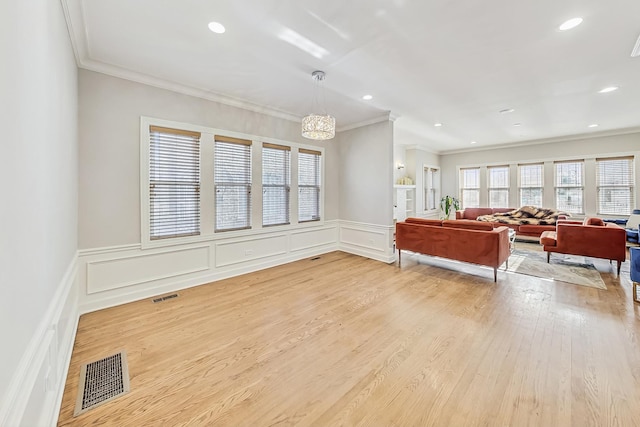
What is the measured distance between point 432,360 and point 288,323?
1.39 meters

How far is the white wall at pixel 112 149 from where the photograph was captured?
293cm

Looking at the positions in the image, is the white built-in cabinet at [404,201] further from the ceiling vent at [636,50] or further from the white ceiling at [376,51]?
the ceiling vent at [636,50]

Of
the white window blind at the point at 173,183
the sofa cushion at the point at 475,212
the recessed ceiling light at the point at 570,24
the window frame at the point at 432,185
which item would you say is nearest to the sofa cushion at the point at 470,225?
the recessed ceiling light at the point at 570,24

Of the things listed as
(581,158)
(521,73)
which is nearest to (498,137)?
(581,158)

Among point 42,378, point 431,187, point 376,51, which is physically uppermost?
point 376,51

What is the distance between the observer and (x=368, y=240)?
211 inches

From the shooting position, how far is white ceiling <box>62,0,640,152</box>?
2174 millimetres

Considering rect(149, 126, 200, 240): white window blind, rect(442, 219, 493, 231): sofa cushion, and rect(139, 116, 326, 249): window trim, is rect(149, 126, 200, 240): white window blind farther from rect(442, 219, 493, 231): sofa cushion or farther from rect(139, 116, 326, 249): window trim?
rect(442, 219, 493, 231): sofa cushion

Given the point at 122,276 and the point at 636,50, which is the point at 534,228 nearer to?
the point at 636,50

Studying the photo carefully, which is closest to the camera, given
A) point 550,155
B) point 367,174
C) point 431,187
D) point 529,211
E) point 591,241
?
point 591,241

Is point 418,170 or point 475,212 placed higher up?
point 418,170

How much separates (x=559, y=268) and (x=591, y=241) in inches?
25.1

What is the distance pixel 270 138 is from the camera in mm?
4602

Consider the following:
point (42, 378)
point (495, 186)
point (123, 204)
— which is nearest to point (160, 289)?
point (123, 204)
